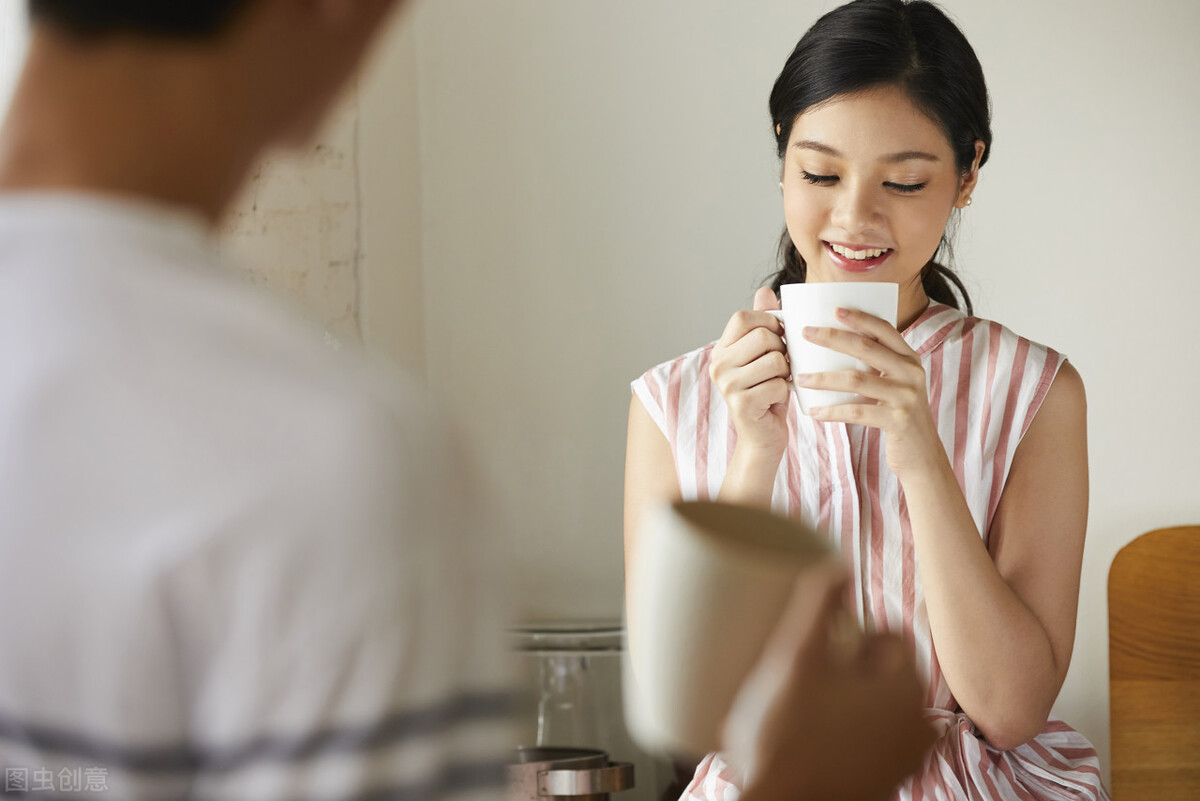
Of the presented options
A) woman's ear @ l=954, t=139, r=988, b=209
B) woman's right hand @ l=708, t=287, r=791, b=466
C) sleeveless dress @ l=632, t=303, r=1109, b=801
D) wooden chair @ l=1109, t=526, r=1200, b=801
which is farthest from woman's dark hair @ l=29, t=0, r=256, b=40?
wooden chair @ l=1109, t=526, r=1200, b=801

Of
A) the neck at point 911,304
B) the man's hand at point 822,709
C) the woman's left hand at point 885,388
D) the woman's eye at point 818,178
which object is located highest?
the woman's eye at point 818,178

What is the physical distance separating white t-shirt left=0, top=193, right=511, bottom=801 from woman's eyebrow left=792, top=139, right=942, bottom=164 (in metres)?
0.98

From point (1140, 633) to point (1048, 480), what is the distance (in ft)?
2.17

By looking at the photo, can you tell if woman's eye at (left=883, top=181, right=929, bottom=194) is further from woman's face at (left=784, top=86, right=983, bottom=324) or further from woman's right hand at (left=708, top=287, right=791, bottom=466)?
woman's right hand at (left=708, top=287, right=791, bottom=466)

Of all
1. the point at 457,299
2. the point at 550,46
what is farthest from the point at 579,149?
the point at 457,299

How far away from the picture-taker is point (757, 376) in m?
1.07

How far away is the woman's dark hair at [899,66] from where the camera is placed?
47.3 inches

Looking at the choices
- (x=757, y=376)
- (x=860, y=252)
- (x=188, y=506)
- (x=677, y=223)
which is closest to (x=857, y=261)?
(x=860, y=252)

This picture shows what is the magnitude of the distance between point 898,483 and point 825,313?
0.35m

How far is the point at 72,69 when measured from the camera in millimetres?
311

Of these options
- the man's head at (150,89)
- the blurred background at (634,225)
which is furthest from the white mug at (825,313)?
the blurred background at (634,225)

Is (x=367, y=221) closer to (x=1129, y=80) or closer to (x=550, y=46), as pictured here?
(x=550, y=46)

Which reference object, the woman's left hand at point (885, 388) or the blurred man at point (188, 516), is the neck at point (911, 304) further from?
the blurred man at point (188, 516)

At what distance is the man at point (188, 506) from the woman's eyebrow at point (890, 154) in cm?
96
